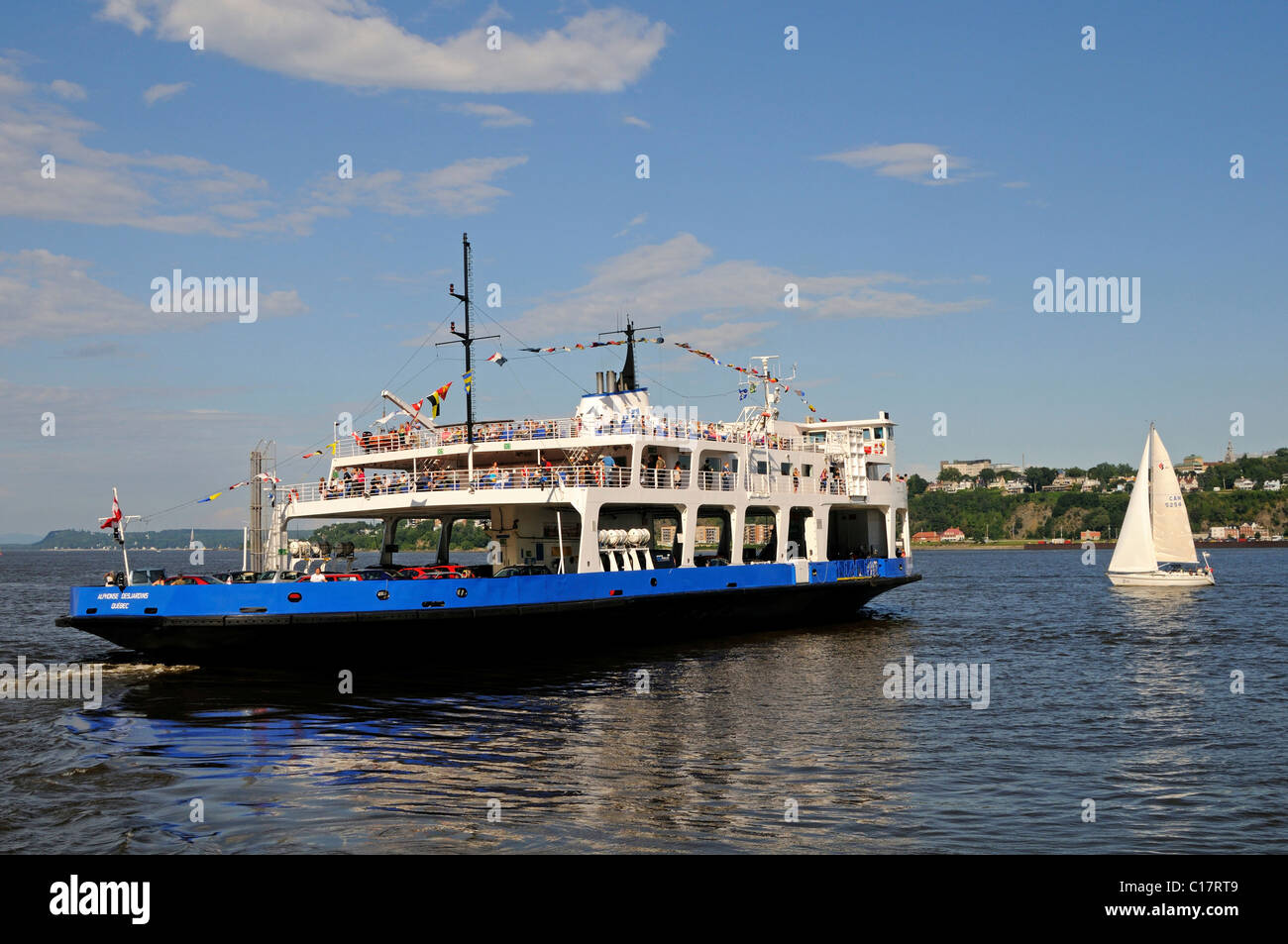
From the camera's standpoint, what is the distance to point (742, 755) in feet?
57.6

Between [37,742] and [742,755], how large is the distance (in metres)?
12.7

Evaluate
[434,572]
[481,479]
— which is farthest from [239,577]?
[481,479]

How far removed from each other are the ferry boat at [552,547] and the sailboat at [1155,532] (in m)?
24.7

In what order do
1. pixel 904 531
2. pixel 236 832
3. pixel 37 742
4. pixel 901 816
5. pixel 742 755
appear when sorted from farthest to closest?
pixel 904 531, pixel 37 742, pixel 742 755, pixel 901 816, pixel 236 832

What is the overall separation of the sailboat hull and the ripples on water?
32628 millimetres

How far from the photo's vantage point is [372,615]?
→ 25688 mm

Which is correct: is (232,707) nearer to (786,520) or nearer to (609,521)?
(609,521)

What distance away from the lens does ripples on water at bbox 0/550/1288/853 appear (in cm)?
1316

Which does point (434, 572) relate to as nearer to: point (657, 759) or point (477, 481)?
point (477, 481)

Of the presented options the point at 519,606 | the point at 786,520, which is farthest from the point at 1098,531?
the point at 519,606

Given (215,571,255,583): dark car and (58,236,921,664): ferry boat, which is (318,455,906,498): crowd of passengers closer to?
(58,236,921,664): ferry boat

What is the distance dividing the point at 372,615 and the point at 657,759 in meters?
11.0

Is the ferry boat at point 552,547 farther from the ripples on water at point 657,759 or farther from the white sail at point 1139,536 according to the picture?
the white sail at point 1139,536

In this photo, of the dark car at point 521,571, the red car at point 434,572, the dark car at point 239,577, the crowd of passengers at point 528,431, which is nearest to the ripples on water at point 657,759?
the dark car at point 239,577
